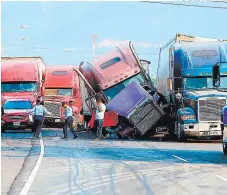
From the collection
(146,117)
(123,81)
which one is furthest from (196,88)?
(123,81)

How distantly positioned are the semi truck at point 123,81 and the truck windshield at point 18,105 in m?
5.58

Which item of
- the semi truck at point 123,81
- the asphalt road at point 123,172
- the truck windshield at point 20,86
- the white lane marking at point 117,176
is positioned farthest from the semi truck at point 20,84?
the white lane marking at point 117,176

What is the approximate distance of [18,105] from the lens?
33.9m

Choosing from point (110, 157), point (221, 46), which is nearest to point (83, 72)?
point (221, 46)

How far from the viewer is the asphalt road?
11.1 metres

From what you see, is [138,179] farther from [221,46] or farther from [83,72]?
[83,72]

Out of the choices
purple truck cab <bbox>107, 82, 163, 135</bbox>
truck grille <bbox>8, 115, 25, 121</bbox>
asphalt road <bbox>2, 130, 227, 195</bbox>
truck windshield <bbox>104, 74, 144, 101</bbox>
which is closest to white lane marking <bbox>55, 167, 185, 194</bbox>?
asphalt road <bbox>2, 130, 227, 195</bbox>

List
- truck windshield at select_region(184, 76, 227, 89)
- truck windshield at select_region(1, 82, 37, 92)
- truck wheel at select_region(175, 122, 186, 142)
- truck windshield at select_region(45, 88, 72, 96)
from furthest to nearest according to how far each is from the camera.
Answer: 1. truck windshield at select_region(45, 88, 72, 96)
2. truck windshield at select_region(1, 82, 37, 92)
3. truck windshield at select_region(184, 76, 227, 89)
4. truck wheel at select_region(175, 122, 186, 142)

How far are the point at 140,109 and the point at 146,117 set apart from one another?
448mm

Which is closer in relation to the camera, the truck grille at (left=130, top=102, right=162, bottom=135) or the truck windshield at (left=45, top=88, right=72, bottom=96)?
the truck grille at (left=130, top=102, right=162, bottom=135)

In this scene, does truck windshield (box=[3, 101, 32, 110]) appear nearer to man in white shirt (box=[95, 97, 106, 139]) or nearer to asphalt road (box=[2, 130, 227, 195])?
man in white shirt (box=[95, 97, 106, 139])

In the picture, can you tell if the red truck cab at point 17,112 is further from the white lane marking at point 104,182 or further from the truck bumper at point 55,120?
the white lane marking at point 104,182

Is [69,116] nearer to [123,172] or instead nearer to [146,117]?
[146,117]

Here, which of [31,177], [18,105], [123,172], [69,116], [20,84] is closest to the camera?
[31,177]
